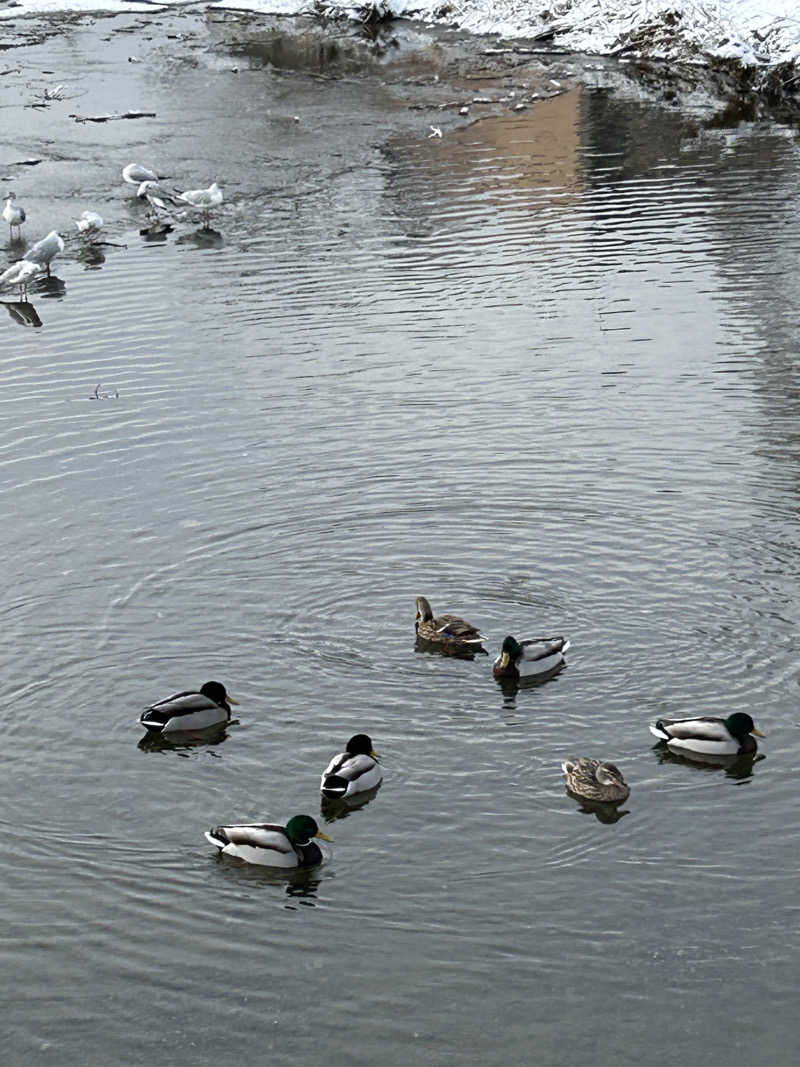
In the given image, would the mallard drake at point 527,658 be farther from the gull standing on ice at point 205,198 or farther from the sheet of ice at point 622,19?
the sheet of ice at point 622,19

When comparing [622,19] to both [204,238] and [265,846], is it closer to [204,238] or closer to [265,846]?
[204,238]

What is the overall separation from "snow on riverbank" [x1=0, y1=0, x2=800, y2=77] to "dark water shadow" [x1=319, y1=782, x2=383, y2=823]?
3015 cm

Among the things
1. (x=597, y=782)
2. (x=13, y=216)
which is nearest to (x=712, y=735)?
(x=597, y=782)

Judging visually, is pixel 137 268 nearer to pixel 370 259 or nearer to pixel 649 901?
pixel 370 259

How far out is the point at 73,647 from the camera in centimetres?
1234

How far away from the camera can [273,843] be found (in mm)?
9570

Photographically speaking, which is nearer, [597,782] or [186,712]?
[597,782]

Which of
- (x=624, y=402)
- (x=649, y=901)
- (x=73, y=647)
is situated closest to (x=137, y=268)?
(x=624, y=402)

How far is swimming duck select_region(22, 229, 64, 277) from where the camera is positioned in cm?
2333

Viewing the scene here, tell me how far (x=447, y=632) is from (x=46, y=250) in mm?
13866

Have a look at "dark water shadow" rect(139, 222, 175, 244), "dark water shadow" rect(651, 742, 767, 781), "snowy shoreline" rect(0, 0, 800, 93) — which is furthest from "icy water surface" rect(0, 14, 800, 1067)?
"snowy shoreline" rect(0, 0, 800, 93)

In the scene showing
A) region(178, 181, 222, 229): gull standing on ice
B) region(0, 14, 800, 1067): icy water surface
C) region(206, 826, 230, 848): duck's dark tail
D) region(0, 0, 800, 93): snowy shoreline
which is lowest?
region(0, 0, 800, 93): snowy shoreline

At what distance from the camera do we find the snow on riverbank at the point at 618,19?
3666cm

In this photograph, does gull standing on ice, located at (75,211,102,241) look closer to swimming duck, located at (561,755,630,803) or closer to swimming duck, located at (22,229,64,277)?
swimming duck, located at (22,229,64,277)
